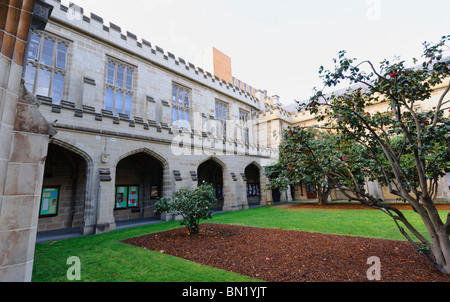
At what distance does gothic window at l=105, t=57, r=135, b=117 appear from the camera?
1254 centimetres

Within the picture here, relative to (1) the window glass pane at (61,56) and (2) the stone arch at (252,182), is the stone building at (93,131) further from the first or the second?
(2) the stone arch at (252,182)

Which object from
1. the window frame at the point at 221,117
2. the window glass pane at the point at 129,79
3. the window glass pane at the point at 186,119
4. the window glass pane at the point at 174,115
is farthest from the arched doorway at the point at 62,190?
the window frame at the point at 221,117

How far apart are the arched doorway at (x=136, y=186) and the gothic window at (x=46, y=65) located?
4.82 m

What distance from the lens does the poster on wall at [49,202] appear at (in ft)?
30.5

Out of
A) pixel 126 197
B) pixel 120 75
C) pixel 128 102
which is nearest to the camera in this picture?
pixel 126 197

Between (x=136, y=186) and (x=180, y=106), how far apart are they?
683 centimetres

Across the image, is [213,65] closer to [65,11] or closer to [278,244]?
[65,11]

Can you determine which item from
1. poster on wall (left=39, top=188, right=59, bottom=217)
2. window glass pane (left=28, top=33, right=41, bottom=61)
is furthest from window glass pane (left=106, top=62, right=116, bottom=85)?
poster on wall (left=39, top=188, right=59, bottom=217)

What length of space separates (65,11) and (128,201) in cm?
1087

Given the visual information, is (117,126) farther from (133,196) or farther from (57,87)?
(133,196)

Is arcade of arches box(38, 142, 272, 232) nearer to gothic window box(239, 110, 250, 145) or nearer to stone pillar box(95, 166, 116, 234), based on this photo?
stone pillar box(95, 166, 116, 234)

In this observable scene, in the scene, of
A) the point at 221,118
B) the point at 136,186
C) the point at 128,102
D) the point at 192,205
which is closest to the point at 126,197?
the point at 136,186

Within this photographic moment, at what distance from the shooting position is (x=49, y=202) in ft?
31.2

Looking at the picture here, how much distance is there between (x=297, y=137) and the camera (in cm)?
438
